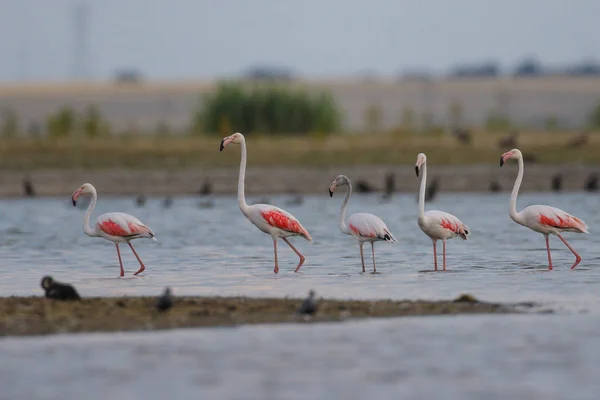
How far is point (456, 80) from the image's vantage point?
149750mm

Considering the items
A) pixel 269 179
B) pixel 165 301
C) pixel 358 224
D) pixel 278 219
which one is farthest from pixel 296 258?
pixel 269 179

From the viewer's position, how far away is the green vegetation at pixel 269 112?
5131cm

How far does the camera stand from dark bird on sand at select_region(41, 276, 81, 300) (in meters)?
13.1

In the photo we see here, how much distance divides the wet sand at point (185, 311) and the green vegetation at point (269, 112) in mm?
37209

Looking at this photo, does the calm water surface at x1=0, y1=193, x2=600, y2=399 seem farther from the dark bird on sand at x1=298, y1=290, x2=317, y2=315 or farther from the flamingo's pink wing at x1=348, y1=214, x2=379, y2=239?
the flamingo's pink wing at x1=348, y1=214, x2=379, y2=239

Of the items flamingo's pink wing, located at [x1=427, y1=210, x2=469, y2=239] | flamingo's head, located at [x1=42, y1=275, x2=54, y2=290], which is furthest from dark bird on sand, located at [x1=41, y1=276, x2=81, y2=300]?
flamingo's pink wing, located at [x1=427, y1=210, x2=469, y2=239]

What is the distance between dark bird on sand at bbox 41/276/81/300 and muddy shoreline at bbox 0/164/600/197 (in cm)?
2017

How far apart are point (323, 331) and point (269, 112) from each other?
40.2 m

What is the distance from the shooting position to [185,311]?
12.6 m

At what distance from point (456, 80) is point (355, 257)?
436 feet

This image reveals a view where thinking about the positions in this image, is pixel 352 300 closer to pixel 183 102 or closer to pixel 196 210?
pixel 196 210

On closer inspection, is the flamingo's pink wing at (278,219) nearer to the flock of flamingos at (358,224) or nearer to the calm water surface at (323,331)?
the flock of flamingos at (358,224)

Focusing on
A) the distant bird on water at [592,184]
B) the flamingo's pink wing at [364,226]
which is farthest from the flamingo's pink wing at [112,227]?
the distant bird on water at [592,184]

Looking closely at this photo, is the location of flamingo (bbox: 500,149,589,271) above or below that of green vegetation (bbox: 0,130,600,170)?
below
